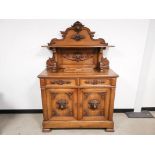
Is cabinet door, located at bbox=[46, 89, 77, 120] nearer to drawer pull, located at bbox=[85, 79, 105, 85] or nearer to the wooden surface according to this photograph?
the wooden surface

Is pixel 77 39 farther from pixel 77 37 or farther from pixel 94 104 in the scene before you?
pixel 94 104

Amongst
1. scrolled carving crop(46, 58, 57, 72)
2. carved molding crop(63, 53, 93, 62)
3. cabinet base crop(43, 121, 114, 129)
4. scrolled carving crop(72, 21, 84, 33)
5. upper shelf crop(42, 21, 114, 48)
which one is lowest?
cabinet base crop(43, 121, 114, 129)

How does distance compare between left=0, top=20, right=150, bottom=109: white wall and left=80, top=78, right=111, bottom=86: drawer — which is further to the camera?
left=0, top=20, right=150, bottom=109: white wall

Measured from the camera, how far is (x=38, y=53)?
2.28 m

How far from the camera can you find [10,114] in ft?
8.33

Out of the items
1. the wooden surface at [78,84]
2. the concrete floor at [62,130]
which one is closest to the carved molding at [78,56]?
the wooden surface at [78,84]

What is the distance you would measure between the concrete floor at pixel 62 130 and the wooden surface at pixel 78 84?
10cm

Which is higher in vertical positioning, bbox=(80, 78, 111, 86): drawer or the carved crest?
the carved crest

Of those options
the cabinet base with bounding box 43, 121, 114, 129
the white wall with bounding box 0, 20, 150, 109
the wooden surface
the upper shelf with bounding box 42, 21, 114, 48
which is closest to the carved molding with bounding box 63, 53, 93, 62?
the wooden surface

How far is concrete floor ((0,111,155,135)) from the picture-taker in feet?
6.64

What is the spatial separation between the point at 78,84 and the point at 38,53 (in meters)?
0.90

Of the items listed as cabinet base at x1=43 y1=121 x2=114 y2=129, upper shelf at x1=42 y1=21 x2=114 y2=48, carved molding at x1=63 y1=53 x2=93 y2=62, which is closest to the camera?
cabinet base at x1=43 y1=121 x2=114 y2=129

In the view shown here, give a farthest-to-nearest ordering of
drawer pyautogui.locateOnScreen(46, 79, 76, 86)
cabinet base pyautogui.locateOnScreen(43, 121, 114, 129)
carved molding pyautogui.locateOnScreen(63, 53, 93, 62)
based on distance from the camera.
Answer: carved molding pyautogui.locateOnScreen(63, 53, 93, 62)
cabinet base pyautogui.locateOnScreen(43, 121, 114, 129)
drawer pyautogui.locateOnScreen(46, 79, 76, 86)

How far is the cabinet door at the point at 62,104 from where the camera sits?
1.90 m
